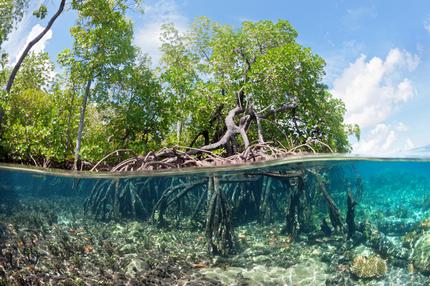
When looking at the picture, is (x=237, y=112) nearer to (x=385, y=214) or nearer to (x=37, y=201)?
(x=37, y=201)

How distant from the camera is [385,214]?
5832 mm

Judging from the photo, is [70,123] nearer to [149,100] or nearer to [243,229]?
[149,100]

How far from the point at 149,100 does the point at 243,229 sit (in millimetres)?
10203

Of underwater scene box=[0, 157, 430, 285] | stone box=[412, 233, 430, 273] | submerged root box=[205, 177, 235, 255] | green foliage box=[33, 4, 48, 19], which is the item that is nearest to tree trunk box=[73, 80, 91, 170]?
green foliage box=[33, 4, 48, 19]

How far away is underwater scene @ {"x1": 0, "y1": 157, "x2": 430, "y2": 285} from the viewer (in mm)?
5586

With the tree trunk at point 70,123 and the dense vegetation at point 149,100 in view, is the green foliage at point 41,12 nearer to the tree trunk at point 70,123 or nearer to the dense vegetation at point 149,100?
the dense vegetation at point 149,100

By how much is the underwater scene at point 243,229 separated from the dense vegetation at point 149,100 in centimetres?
453

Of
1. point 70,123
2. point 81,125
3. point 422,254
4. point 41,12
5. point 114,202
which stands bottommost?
point 422,254

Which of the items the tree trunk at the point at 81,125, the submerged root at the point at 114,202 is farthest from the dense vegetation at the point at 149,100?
the submerged root at the point at 114,202

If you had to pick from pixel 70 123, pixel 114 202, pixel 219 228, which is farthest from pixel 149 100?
pixel 219 228

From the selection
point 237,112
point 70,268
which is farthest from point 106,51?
point 70,268

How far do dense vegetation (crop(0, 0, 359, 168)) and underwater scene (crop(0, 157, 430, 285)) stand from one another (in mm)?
4534

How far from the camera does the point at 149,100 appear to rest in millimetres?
15891

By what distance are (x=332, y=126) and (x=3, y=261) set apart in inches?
488
